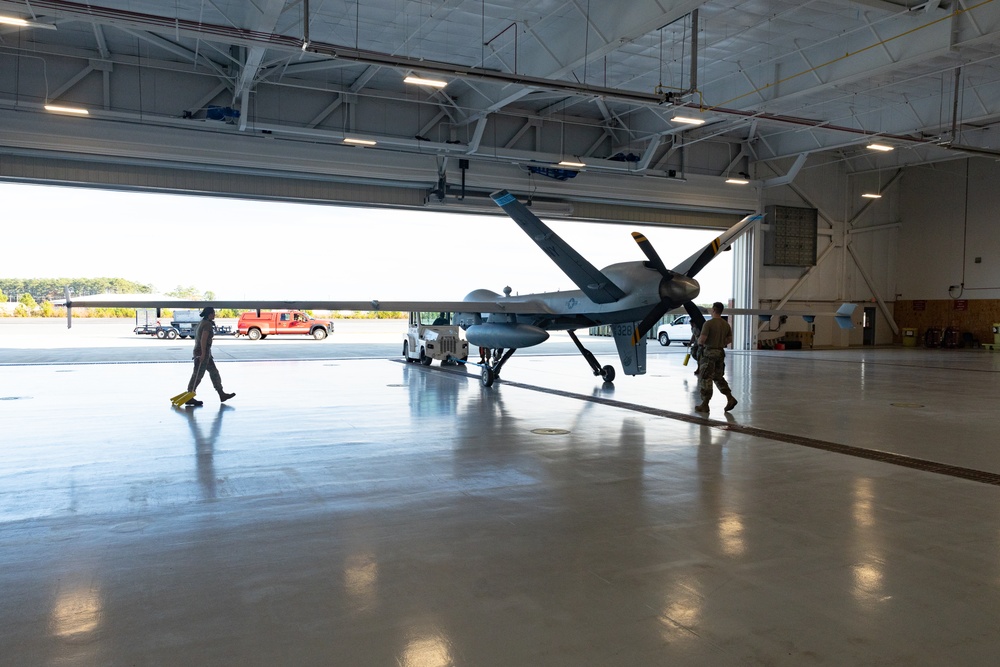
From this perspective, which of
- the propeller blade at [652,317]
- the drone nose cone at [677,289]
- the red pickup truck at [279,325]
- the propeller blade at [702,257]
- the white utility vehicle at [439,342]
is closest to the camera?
the drone nose cone at [677,289]

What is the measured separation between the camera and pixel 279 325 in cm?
4112

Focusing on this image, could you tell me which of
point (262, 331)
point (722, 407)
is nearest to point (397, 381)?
point (722, 407)

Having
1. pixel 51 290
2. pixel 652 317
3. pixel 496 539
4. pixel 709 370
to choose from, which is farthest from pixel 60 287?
pixel 496 539

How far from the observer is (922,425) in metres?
10.3

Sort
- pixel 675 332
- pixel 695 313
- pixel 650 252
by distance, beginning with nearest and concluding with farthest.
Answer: pixel 650 252 → pixel 695 313 → pixel 675 332

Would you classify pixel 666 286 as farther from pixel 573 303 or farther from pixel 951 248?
pixel 951 248

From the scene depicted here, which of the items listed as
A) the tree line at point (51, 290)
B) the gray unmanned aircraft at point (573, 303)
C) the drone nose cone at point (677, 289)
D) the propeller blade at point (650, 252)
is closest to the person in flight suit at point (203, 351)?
the gray unmanned aircraft at point (573, 303)

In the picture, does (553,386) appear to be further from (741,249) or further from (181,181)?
(741,249)

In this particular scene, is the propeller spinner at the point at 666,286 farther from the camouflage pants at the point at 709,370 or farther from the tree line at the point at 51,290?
the tree line at the point at 51,290

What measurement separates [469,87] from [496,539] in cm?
1885

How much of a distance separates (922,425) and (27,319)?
55103 mm

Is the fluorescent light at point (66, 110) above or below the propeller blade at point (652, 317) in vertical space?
above

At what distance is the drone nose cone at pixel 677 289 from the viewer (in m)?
12.4

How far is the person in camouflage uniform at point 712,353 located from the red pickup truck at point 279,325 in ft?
106
